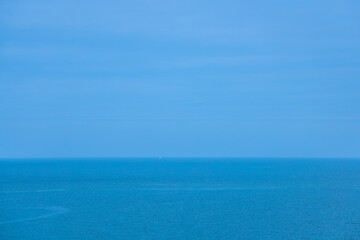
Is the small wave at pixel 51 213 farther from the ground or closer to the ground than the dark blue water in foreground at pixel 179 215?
farther from the ground

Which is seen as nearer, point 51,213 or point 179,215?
point 179,215

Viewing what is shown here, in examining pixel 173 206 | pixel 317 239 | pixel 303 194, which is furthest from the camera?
pixel 303 194

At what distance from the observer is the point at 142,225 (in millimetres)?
42500

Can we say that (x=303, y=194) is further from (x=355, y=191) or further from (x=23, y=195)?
(x=23, y=195)

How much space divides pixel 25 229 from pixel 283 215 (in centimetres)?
2327

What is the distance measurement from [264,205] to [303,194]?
16.5 meters

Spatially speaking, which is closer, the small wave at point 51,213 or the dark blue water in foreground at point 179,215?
the dark blue water in foreground at point 179,215

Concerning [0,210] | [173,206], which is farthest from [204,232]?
[0,210]

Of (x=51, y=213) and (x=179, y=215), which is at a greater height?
(x=51, y=213)

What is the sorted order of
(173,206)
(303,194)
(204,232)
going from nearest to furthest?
(204,232) → (173,206) → (303,194)

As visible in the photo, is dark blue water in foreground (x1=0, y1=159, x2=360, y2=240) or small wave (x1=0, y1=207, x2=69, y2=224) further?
small wave (x1=0, y1=207, x2=69, y2=224)

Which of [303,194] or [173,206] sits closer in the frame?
[173,206]

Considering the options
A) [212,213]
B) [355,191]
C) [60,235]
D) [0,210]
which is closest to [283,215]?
[212,213]

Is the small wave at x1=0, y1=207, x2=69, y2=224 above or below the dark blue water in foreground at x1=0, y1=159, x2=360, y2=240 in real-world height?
above
